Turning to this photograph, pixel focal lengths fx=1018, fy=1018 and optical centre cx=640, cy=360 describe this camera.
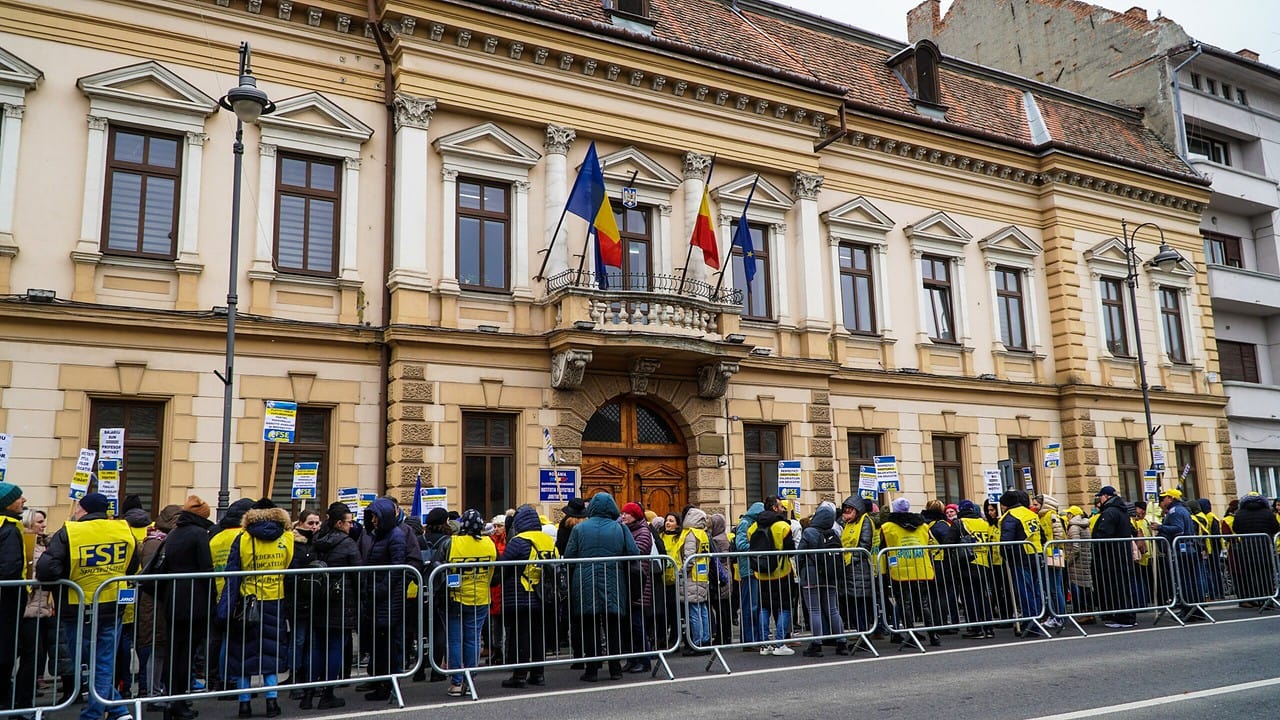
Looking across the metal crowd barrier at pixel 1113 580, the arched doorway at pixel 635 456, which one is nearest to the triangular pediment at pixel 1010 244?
the arched doorway at pixel 635 456

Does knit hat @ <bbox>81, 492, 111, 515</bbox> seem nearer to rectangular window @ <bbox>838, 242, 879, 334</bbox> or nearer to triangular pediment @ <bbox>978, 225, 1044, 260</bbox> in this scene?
rectangular window @ <bbox>838, 242, 879, 334</bbox>

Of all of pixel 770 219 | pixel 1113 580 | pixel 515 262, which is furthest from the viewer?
pixel 770 219

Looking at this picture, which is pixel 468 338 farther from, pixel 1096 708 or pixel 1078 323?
pixel 1078 323

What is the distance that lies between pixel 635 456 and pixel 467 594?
31.2 ft

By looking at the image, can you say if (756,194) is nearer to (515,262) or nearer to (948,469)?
(515,262)

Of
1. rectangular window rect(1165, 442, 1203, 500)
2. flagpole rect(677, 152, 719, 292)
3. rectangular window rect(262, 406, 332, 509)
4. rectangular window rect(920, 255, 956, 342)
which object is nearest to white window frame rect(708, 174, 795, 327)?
flagpole rect(677, 152, 719, 292)

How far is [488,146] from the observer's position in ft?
60.2

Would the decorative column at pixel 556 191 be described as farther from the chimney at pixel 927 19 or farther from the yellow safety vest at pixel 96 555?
the chimney at pixel 927 19

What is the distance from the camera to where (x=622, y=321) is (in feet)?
57.9

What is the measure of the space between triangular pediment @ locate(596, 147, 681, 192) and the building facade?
17653 millimetres

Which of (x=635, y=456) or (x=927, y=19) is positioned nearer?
(x=635, y=456)

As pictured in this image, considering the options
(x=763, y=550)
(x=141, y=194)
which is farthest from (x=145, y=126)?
(x=763, y=550)

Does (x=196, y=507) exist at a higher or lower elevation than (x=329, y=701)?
higher

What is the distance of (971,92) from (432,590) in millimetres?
23002
